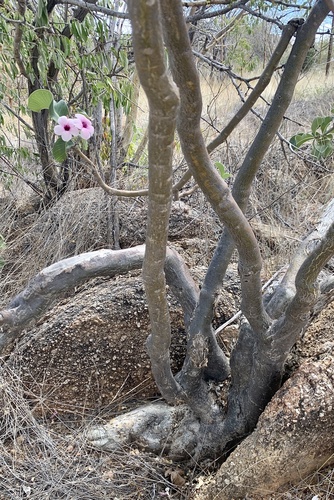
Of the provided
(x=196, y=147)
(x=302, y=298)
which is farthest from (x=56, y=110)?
(x=302, y=298)

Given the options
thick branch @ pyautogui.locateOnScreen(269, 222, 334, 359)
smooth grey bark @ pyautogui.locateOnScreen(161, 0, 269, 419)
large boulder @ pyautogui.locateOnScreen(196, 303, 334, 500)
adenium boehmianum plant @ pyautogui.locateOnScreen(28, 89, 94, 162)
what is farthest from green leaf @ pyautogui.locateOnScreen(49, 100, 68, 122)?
large boulder @ pyautogui.locateOnScreen(196, 303, 334, 500)

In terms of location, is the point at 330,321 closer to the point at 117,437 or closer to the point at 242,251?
the point at 242,251

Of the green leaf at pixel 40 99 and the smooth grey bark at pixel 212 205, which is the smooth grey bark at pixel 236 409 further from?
the green leaf at pixel 40 99

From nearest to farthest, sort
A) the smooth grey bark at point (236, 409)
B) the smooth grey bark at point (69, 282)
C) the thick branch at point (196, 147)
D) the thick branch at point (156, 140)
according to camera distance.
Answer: the thick branch at point (156, 140) < the thick branch at point (196, 147) < the smooth grey bark at point (236, 409) < the smooth grey bark at point (69, 282)

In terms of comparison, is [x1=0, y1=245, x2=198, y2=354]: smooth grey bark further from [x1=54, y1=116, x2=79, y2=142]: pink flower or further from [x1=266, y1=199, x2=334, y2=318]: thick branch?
[x1=54, y1=116, x2=79, y2=142]: pink flower

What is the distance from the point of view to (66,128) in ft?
2.84

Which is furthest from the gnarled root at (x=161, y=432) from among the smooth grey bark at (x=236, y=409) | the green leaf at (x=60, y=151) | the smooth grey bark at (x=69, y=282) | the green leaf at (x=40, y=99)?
the green leaf at (x=40, y=99)

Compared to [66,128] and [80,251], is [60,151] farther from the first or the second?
[80,251]

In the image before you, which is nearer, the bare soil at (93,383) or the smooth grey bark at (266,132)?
the smooth grey bark at (266,132)

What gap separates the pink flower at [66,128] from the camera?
0.85m

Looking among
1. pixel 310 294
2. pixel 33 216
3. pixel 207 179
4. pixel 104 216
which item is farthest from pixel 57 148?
pixel 33 216

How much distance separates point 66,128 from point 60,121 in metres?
0.02

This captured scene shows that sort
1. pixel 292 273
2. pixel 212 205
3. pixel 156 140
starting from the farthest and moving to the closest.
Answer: pixel 292 273, pixel 212 205, pixel 156 140

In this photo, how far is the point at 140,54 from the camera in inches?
19.3
